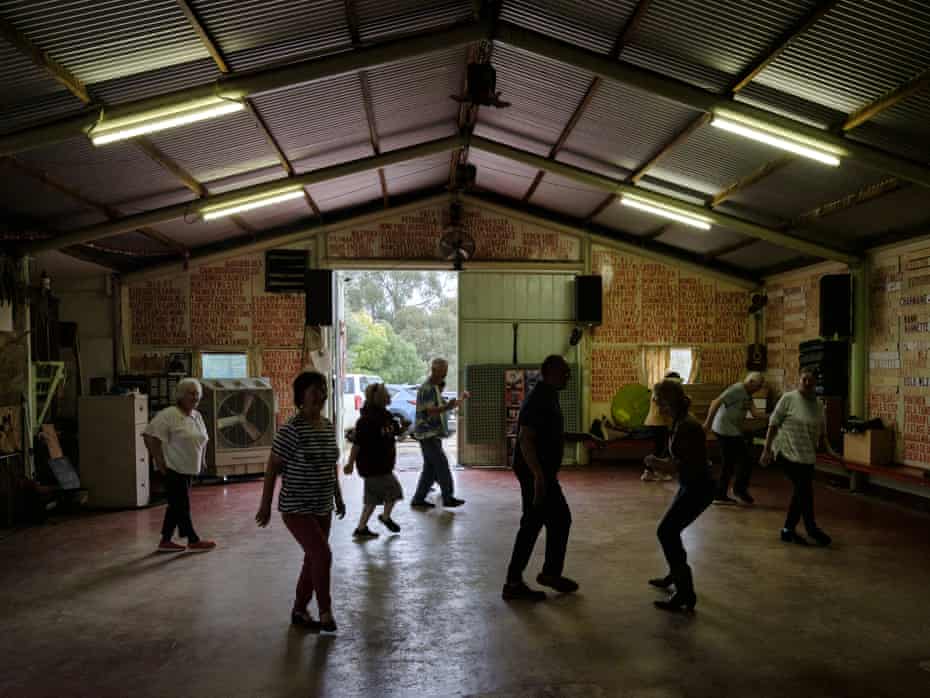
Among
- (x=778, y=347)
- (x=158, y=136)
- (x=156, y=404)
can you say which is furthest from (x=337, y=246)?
(x=778, y=347)

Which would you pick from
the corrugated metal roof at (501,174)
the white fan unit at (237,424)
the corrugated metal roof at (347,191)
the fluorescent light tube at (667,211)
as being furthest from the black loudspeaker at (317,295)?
the fluorescent light tube at (667,211)

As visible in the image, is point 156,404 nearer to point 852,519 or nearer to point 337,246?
point 337,246

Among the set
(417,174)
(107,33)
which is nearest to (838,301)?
(417,174)

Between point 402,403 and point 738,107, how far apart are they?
11.9 metres

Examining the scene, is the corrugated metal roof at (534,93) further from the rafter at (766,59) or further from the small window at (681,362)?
the small window at (681,362)

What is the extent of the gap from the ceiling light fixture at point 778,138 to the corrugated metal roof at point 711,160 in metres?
0.67

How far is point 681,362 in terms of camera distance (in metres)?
12.2

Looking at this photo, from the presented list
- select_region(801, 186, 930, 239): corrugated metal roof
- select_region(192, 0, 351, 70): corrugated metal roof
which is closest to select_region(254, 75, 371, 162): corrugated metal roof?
select_region(192, 0, 351, 70): corrugated metal roof

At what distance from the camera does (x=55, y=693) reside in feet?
11.4

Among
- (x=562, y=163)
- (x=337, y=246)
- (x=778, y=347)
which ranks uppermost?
(x=562, y=163)

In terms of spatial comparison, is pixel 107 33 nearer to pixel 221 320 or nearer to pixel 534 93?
pixel 534 93

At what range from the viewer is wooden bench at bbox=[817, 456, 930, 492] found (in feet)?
25.6

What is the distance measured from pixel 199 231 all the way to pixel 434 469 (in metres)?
5.45

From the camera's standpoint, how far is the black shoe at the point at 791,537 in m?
6.38
